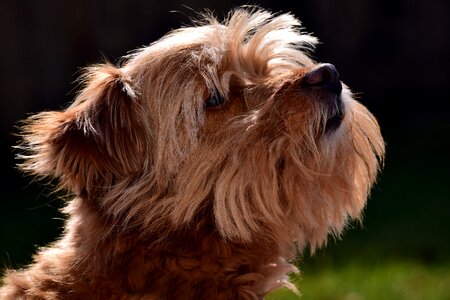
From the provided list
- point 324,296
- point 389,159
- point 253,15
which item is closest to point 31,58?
point 389,159

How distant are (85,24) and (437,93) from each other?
4.34m

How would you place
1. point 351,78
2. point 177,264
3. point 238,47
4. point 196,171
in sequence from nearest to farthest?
point 177,264, point 196,171, point 238,47, point 351,78

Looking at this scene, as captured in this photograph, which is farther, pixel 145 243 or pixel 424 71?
pixel 424 71

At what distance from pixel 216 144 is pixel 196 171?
15cm

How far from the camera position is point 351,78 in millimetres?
11359

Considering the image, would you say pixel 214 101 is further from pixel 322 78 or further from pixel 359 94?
pixel 359 94

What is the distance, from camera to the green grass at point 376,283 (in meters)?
6.89

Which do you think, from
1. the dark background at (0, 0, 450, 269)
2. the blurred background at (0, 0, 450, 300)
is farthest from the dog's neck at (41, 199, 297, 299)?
the dark background at (0, 0, 450, 269)

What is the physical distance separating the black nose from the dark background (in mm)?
3758

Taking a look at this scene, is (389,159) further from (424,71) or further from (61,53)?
(61,53)

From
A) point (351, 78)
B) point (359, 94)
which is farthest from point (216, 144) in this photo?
point (351, 78)

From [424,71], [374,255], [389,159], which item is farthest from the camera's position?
[424,71]

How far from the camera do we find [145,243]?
414cm

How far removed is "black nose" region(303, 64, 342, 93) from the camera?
4.17m
